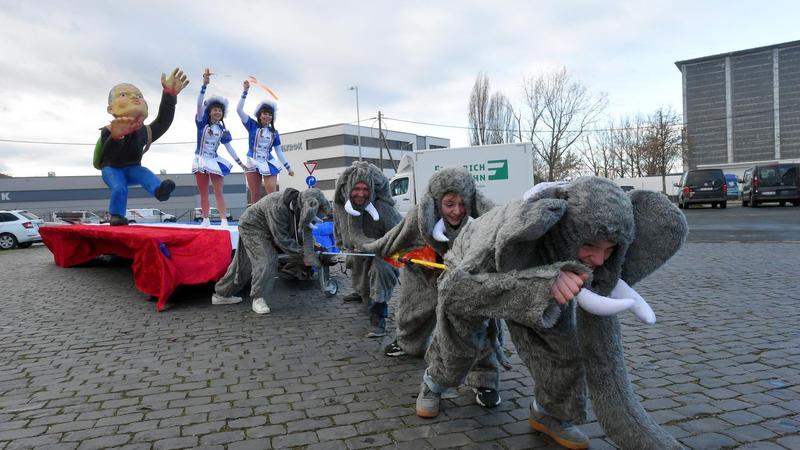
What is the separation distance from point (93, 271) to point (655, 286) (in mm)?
10870

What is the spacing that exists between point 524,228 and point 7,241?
22.7 metres

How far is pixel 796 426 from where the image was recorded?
2824mm

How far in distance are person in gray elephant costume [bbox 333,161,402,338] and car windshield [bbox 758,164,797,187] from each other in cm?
2368

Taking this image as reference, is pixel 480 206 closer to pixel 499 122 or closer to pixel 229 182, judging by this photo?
pixel 499 122

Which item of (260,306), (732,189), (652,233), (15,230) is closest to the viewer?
(652,233)

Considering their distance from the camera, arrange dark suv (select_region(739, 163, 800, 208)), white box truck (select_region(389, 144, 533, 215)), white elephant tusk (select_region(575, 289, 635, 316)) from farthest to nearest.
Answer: dark suv (select_region(739, 163, 800, 208)) → white box truck (select_region(389, 144, 533, 215)) → white elephant tusk (select_region(575, 289, 635, 316))

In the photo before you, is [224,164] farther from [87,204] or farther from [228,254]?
[87,204]

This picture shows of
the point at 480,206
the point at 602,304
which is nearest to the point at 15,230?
the point at 480,206

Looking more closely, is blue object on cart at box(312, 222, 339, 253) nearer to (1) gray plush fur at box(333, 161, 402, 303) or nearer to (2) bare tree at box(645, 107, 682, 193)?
(1) gray plush fur at box(333, 161, 402, 303)

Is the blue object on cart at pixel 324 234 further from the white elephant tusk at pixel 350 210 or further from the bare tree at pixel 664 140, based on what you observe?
the bare tree at pixel 664 140

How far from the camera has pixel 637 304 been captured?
6.48 ft

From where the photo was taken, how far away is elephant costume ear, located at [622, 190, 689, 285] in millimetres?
2146

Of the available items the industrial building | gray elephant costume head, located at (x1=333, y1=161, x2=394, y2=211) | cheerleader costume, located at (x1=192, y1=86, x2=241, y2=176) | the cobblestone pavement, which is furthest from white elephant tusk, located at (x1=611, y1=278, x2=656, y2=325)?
the industrial building

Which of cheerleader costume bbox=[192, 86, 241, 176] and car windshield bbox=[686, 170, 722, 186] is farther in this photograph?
car windshield bbox=[686, 170, 722, 186]
